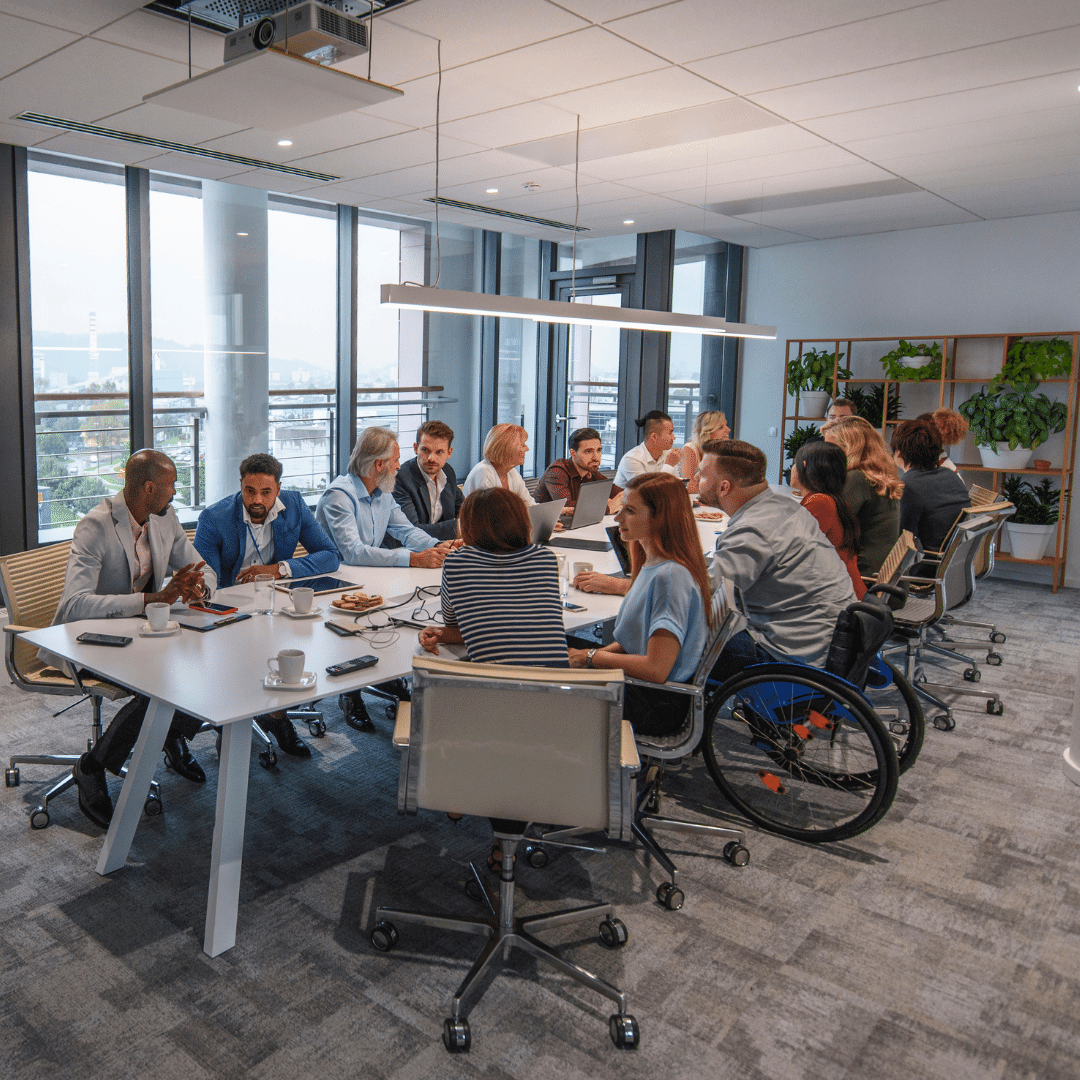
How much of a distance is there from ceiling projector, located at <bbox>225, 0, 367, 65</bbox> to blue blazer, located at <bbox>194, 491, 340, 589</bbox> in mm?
1713

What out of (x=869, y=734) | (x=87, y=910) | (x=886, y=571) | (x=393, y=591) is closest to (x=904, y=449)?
(x=886, y=571)

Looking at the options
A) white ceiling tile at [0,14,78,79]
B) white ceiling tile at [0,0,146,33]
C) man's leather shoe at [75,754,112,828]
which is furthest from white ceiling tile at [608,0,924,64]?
man's leather shoe at [75,754,112,828]

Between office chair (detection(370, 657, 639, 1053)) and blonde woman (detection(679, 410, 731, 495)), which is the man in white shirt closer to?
blonde woman (detection(679, 410, 731, 495))

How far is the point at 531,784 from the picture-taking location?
2.07m

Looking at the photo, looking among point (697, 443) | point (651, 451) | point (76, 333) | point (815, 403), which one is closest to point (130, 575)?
point (76, 333)

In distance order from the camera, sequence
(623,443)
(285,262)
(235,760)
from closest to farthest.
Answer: (235,760)
(285,262)
(623,443)

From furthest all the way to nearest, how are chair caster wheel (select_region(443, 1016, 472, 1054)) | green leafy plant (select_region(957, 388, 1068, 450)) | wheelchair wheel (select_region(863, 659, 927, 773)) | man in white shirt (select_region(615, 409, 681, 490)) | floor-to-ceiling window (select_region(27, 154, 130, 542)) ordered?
green leafy plant (select_region(957, 388, 1068, 450)), man in white shirt (select_region(615, 409, 681, 490)), floor-to-ceiling window (select_region(27, 154, 130, 542)), wheelchair wheel (select_region(863, 659, 927, 773)), chair caster wheel (select_region(443, 1016, 472, 1054))

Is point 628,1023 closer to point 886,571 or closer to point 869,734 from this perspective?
point 869,734

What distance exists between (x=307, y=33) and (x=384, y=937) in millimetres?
2592

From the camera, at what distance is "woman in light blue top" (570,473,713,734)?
2.61 m

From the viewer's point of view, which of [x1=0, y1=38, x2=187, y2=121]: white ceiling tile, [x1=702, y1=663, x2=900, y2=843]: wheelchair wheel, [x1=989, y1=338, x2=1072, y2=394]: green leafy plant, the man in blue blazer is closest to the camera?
[x1=702, y1=663, x2=900, y2=843]: wheelchair wheel

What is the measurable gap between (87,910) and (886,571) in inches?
162

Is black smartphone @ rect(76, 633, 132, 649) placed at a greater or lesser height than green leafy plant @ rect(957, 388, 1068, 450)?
lesser

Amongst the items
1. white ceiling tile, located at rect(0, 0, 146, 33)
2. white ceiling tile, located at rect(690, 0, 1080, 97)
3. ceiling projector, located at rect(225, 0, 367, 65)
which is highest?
white ceiling tile, located at rect(690, 0, 1080, 97)
